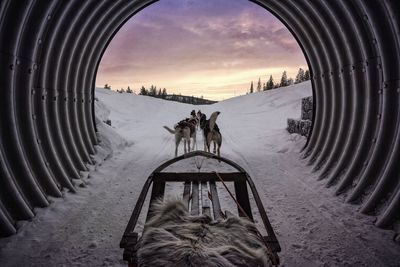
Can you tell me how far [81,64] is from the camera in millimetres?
6512

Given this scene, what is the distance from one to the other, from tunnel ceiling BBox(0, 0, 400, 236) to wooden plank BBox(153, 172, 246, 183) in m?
1.89

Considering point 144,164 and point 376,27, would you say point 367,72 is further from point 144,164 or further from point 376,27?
point 144,164

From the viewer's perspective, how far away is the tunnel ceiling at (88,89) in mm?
3635

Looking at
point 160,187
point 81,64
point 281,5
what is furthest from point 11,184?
point 281,5

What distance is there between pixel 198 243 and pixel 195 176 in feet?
7.36

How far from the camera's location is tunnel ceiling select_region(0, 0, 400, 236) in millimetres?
3635

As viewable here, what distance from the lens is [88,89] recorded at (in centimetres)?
708

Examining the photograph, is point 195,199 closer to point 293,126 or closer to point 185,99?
point 293,126

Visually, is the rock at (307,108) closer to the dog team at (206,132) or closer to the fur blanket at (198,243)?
the dog team at (206,132)

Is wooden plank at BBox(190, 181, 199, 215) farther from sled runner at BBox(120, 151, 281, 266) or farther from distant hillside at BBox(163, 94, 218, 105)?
distant hillside at BBox(163, 94, 218, 105)

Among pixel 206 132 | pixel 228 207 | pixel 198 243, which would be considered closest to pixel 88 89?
pixel 206 132

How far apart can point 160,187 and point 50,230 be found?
1.58 metres

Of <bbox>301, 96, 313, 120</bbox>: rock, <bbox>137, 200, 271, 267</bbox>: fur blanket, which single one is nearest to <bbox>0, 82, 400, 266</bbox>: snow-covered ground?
<bbox>137, 200, 271, 267</bbox>: fur blanket

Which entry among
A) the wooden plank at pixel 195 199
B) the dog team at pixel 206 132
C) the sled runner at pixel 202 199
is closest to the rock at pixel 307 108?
the dog team at pixel 206 132
